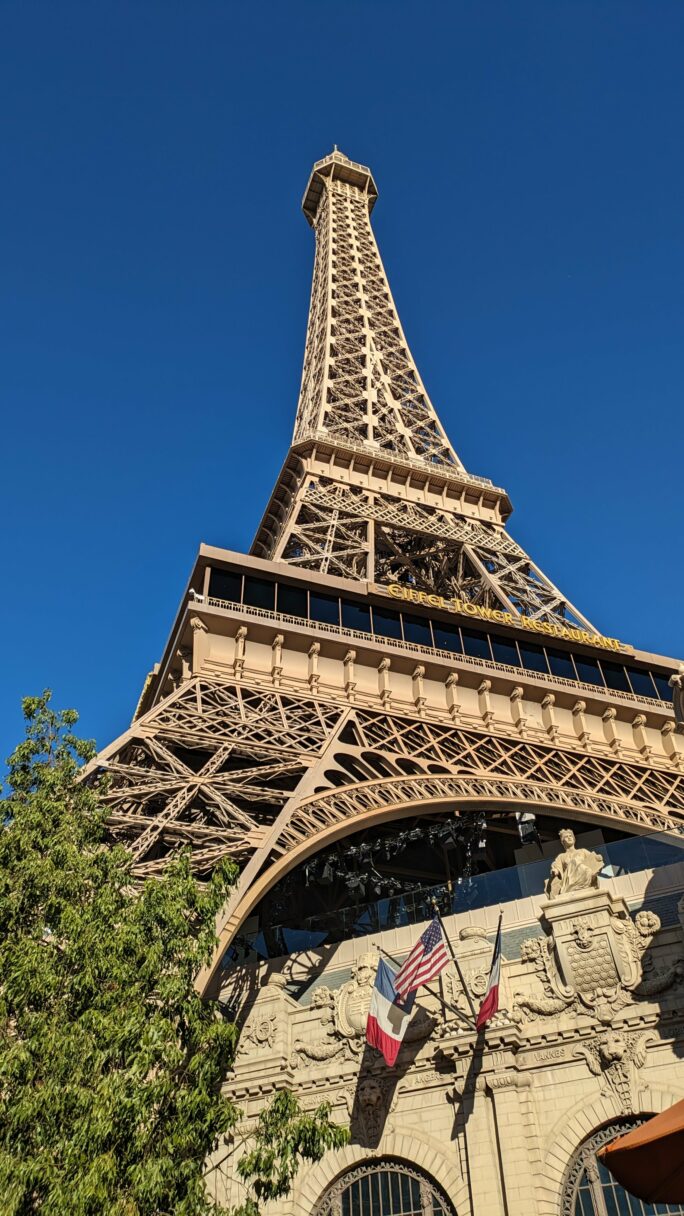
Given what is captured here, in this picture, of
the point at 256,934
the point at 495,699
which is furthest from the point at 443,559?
the point at 256,934

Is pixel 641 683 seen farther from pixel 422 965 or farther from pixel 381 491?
pixel 422 965

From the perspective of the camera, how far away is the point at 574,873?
856 inches

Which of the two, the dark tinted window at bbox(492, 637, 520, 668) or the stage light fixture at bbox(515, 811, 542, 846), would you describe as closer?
the stage light fixture at bbox(515, 811, 542, 846)

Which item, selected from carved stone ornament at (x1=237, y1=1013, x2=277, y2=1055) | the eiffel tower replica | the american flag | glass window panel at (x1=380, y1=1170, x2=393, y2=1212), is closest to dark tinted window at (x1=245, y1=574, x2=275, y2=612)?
the eiffel tower replica

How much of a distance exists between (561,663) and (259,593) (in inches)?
462

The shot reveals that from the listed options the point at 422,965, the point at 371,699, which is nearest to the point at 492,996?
the point at 422,965

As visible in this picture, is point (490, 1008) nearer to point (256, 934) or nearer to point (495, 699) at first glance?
point (256, 934)

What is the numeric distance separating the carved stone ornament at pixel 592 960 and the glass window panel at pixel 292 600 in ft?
51.1

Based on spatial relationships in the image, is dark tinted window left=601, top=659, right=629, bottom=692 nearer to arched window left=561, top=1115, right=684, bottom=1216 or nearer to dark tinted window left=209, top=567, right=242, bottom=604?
dark tinted window left=209, top=567, right=242, bottom=604

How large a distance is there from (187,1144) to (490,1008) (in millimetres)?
7540

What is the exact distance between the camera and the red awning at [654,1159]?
32.6 ft

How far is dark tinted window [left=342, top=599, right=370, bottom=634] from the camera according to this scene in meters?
35.0

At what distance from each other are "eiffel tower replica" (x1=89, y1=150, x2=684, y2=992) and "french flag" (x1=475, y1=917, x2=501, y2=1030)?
5.04m

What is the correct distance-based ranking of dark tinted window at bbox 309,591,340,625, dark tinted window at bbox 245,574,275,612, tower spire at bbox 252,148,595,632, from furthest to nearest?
tower spire at bbox 252,148,595,632 < dark tinted window at bbox 309,591,340,625 < dark tinted window at bbox 245,574,275,612
